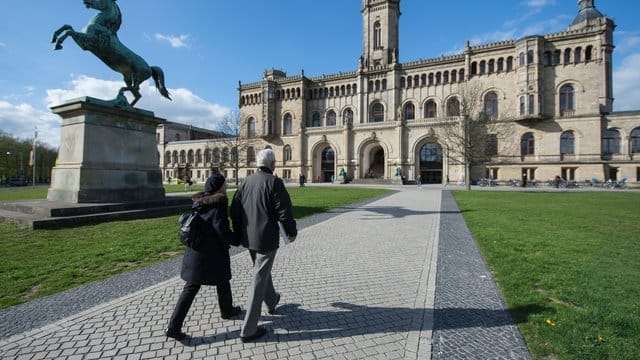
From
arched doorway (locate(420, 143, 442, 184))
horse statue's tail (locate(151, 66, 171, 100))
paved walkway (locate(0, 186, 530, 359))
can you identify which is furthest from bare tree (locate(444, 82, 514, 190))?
paved walkway (locate(0, 186, 530, 359))

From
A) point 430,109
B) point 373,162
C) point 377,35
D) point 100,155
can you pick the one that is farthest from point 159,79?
point 377,35

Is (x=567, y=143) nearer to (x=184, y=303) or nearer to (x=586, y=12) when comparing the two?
(x=586, y=12)

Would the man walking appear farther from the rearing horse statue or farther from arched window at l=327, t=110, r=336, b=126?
arched window at l=327, t=110, r=336, b=126

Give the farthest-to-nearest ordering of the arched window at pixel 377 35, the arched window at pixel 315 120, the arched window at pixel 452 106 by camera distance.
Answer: the arched window at pixel 315 120
the arched window at pixel 377 35
the arched window at pixel 452 106

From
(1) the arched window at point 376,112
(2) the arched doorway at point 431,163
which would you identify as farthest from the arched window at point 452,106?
(1) the arched window at point 376,112

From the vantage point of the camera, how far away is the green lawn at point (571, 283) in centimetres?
313

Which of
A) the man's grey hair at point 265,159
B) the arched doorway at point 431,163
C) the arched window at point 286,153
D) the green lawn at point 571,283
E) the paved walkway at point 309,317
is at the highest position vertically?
the arched window at point 286,153

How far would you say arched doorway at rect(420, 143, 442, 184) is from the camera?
4625 centimetres

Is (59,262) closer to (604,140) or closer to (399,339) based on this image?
(399,339)

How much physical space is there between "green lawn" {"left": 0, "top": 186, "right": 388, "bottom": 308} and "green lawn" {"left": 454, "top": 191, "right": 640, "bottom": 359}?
6.54 meters

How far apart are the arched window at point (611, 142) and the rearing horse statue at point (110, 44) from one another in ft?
167

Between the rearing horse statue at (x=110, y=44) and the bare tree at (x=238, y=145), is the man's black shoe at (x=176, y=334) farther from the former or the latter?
the bare tree at (x=238, y=145)

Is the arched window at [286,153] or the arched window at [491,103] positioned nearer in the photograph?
the arched window at [491,103]

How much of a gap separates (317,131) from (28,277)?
49.8 meters
